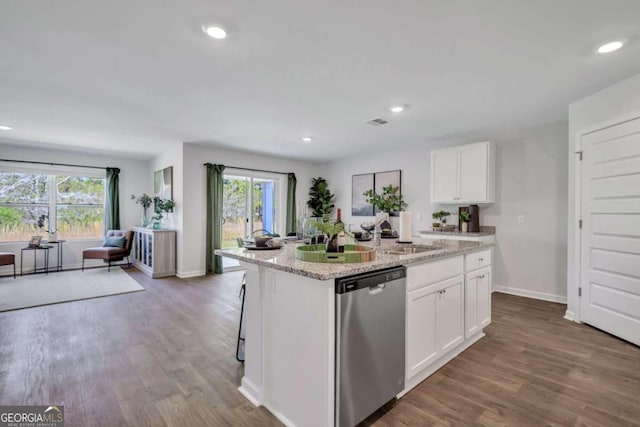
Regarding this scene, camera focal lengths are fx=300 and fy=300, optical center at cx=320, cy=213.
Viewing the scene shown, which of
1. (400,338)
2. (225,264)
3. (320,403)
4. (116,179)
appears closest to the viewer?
(320,403)

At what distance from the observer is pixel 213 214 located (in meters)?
5.60

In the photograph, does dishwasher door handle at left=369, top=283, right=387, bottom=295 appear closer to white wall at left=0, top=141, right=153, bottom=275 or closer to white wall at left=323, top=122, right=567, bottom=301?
white wall at left=323, top=122, right=567, bottom=301

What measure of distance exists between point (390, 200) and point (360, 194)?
982mm

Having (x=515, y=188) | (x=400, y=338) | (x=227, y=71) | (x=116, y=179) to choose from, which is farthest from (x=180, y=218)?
(x=515, y=188)

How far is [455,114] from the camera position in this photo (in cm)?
369

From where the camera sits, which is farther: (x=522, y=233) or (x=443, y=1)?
(x=522, y=233)

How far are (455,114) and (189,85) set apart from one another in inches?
119

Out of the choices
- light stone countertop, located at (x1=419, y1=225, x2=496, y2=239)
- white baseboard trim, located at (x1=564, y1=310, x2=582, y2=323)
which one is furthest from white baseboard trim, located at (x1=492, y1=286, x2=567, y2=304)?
light stone countertop, located at (x1=419, y1=225, x2=496, y2=239)

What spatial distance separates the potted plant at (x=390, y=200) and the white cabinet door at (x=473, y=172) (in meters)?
1.23

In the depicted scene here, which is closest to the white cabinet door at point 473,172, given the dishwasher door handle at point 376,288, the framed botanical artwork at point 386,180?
the framed botanical artwork at point 386,180

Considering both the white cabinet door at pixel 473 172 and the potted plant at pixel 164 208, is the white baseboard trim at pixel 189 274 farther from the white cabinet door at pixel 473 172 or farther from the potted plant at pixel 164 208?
the white cabinet door at pixel 473 172

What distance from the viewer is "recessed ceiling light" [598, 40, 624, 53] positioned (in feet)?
7.03

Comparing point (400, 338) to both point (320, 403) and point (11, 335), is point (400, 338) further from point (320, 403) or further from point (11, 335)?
point (11, 335)

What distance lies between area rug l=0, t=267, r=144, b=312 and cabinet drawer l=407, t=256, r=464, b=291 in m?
4.24
